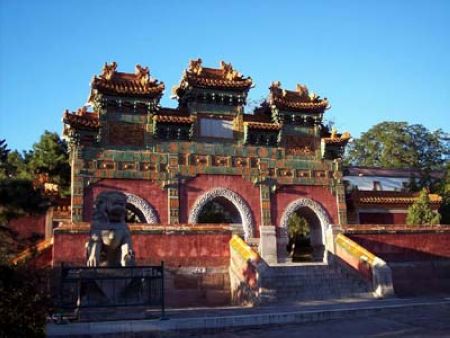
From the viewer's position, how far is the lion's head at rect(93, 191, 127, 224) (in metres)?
9.74

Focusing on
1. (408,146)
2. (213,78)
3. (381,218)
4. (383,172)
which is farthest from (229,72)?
(408,146)


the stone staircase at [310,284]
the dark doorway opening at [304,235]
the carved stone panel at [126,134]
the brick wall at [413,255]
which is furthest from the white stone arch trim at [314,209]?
the carved stone panel at [126,134]

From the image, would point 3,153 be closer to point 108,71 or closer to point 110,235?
point 110,235

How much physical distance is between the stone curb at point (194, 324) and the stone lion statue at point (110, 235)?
5.96 feet

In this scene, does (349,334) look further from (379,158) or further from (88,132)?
(379,158)

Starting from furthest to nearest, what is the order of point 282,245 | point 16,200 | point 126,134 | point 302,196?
point 302,196 → point 282,245 → point 126,134 → point 16,200

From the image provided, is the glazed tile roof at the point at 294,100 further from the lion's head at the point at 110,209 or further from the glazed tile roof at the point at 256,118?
the lion's head at the point at 110,209

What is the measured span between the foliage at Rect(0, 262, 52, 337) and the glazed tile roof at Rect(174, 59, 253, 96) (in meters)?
14.3

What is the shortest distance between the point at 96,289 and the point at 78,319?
592mm

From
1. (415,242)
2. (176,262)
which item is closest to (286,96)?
(415,242)

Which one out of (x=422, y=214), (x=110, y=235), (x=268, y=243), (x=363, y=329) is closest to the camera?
(x=363, y=329)

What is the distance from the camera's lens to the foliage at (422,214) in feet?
68.1

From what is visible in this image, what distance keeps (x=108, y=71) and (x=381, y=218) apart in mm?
13167

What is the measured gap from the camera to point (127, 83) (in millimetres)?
19047
